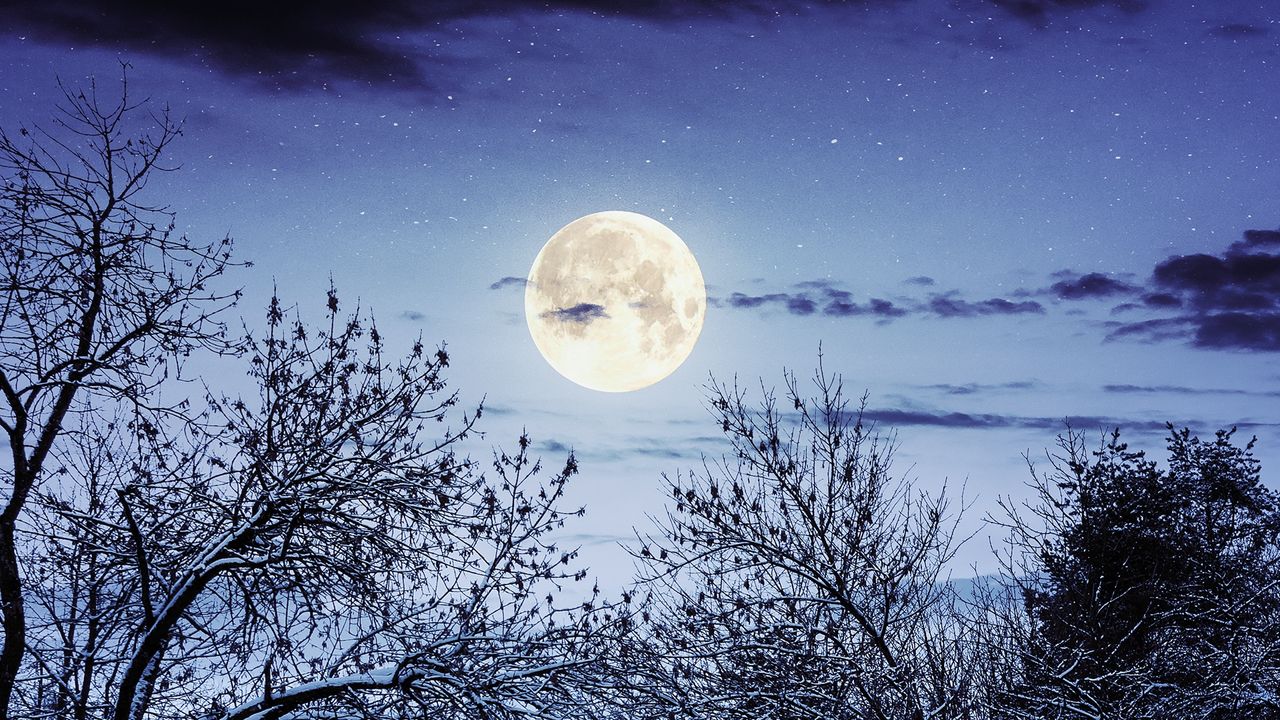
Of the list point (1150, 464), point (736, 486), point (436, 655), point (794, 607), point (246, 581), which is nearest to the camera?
point (436, 655)

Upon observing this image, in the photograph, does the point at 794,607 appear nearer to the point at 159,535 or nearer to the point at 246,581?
the point at 246,581

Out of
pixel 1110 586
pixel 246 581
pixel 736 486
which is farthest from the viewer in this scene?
pixel 1110 586

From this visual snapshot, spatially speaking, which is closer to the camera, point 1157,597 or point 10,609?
point 10,609

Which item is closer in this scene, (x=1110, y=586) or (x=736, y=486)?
(x=736, y=486)

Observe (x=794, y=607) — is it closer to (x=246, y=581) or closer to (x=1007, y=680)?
(x=1007, y=680)

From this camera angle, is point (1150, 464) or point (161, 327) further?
point (1150, 464)

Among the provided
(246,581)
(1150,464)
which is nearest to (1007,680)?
(246,581)

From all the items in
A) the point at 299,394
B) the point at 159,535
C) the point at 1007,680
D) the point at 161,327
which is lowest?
the point at 1007,680

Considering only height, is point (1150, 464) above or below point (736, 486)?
above

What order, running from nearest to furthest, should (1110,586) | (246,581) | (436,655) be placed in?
(436,655)
(246,581)
(1110,586)

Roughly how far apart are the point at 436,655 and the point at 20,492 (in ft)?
13.3

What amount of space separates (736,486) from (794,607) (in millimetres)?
1743

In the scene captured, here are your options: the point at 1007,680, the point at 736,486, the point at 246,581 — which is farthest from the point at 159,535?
the point at 1007,680

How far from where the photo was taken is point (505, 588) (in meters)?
8.91
